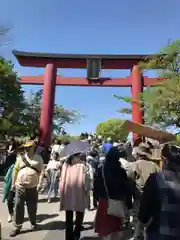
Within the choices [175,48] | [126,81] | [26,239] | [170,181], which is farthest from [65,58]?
[170,181]

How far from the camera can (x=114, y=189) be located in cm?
367

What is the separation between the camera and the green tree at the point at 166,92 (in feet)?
47.8

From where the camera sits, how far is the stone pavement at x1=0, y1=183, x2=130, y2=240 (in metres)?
5.07

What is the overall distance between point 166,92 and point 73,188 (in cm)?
1100

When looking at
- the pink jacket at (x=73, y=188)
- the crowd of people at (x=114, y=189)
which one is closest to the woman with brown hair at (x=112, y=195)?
the crowd of people at (x=114, y=189)

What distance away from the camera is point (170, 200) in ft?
7.73

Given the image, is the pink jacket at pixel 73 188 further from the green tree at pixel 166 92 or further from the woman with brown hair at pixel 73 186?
the green tree at pixel 166 92

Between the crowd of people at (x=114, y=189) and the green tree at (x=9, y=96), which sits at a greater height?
the green tree at (x=9, y=96)

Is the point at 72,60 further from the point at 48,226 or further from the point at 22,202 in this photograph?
the point at 22,202

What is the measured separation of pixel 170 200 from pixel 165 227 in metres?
0.20

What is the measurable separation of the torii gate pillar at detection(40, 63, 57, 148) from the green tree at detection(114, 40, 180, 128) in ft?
19.3

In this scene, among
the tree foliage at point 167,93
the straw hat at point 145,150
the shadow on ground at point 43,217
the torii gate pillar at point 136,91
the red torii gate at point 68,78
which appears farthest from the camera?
the red torii gate at point 68,78

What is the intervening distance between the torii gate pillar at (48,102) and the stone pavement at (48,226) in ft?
37.4

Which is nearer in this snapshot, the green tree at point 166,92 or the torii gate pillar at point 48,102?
the green tree at point 166,92
